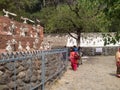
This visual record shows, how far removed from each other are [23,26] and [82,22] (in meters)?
17.2

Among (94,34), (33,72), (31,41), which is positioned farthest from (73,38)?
(33,72)

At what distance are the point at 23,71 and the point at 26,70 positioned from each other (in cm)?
37

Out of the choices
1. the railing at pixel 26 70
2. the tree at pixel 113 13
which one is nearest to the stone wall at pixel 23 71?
the railing at pixel 26 70

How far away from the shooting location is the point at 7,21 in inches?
537

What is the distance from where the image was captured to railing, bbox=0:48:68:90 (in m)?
8.27

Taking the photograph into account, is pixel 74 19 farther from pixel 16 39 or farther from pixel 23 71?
pixel 23 71

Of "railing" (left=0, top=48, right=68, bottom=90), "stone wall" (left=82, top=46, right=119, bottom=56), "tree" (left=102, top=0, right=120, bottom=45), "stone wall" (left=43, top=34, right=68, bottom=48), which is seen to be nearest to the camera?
"tree" (left=102, top=0, right=120, bottom=45)

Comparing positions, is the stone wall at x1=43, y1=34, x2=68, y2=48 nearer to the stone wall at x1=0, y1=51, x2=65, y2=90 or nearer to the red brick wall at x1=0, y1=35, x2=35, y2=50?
the red brick wall at x1=0, y1=35, x2=35, y2=50

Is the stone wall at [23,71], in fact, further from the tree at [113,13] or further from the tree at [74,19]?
the tree at [74,19]

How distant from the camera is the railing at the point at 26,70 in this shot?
27.1 feet

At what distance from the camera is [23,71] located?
9.75m

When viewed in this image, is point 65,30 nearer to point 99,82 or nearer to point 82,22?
point 82,22

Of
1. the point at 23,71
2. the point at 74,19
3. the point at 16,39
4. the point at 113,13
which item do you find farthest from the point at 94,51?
the point at 113,13

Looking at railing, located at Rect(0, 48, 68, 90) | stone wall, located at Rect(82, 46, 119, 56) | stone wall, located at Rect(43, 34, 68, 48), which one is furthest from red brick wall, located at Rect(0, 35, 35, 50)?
stone wall, located at Rect(82, 46, 119, 56)
